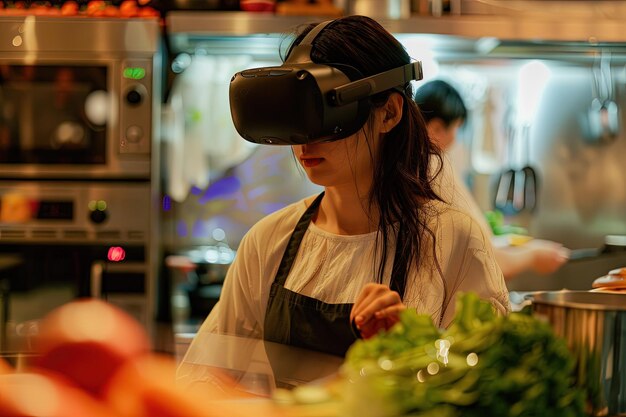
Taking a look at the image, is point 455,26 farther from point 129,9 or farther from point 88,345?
point 88,345

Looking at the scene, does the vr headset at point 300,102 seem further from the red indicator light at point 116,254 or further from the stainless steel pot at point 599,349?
the red indicator light at point 116,254

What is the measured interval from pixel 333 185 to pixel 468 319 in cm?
75

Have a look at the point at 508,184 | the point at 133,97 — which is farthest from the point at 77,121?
the point at 508,184

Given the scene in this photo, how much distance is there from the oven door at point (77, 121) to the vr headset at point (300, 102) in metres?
1.76

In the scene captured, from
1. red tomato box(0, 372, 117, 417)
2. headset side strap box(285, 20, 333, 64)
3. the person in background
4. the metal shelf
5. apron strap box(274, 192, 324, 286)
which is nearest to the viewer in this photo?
red tomato box(0, 372, 117, 417)

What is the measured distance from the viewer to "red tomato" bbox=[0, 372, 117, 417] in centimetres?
44

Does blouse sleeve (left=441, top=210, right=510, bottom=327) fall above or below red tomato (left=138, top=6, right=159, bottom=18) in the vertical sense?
below

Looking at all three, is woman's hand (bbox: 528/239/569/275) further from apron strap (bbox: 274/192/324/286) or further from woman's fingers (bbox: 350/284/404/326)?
woman's fingers (bbox: 350/284/404/326)

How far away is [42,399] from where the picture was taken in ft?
1.45

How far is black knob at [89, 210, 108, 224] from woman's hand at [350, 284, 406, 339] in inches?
79.4

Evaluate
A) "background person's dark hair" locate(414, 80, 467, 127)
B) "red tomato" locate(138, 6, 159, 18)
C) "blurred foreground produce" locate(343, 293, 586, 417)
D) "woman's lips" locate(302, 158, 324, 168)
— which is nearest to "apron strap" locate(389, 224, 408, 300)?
"woman's lips" locate(302, 158, 324, 168)

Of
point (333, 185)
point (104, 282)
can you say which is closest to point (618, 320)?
point (333, 185)

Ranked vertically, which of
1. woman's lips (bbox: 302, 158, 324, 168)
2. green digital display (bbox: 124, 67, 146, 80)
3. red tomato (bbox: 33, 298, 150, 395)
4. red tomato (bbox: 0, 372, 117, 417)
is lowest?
red tomato (bbox: 0, 372, 117, 417)

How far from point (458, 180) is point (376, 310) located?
Answer: 2165 millimetres
